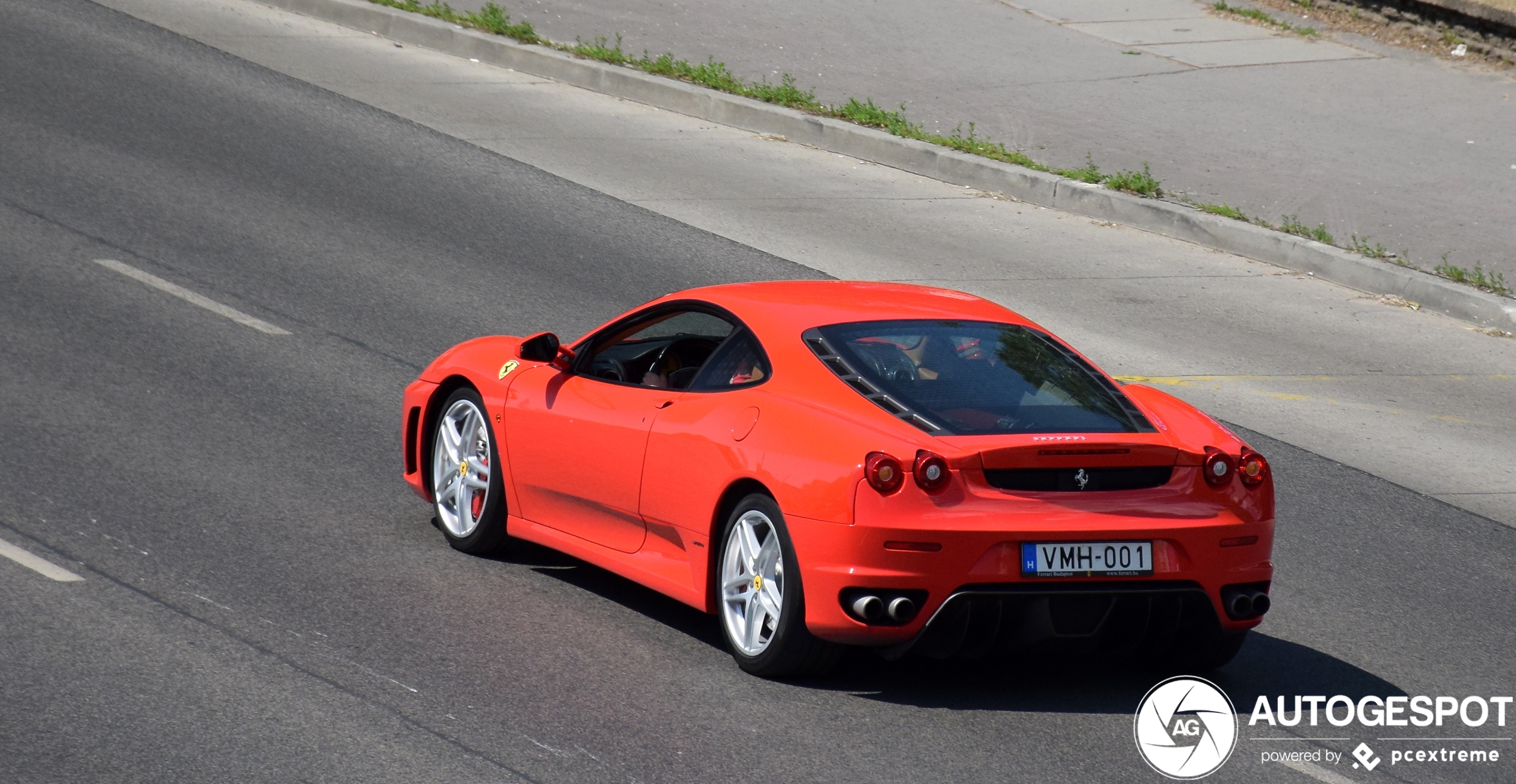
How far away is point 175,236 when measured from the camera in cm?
1248

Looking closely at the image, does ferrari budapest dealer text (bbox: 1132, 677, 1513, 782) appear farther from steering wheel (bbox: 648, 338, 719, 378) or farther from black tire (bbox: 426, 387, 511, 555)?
black tire (bbox: 426, 387, 511, 555)

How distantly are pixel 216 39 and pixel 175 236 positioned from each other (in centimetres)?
632

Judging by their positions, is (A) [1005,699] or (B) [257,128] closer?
(A) [1005,699]

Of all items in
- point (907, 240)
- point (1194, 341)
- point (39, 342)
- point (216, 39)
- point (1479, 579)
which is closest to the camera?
point (1479, 579)

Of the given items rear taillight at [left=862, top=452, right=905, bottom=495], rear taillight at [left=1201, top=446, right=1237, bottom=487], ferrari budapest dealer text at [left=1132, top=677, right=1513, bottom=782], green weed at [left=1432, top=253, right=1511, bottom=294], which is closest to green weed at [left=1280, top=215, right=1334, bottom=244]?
green weed at [left=1432, top=253, right=1511, bottom=294]

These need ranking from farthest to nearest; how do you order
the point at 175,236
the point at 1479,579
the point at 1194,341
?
the point at 175,236, the point at 1194,341, the point at 1479,579

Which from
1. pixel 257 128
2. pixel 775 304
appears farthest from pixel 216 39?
pixel 775 304

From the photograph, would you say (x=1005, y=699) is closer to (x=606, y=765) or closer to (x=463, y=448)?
(x=606, y=765)

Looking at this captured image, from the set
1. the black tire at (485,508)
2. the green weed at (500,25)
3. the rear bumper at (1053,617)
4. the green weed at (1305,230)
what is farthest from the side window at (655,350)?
the green weed at (500,25)

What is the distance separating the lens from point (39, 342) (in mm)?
10070

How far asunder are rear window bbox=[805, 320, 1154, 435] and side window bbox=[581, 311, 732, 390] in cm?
92

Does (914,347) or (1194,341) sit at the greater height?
(914,347)

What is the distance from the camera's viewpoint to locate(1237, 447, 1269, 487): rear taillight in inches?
241

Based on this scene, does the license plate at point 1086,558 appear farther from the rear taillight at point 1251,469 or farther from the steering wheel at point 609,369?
the steering wheel at point 609,369
